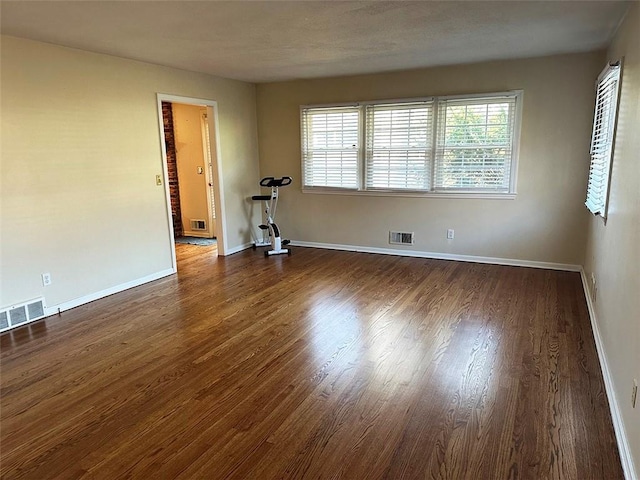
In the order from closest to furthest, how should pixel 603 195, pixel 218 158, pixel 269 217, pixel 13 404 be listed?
pixel 13 404 < pixel 603 195 < pixel 218 158 < pixel 269 217

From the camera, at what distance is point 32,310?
3785mm

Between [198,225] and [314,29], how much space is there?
16.0 ft

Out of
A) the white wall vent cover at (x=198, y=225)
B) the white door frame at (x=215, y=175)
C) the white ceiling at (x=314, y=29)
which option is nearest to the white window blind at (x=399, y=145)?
the white ceiling at (x=314, y=29)

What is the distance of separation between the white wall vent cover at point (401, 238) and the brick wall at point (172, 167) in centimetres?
386

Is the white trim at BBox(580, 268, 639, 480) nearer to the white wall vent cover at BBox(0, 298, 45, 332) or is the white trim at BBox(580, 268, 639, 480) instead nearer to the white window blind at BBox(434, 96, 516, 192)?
the white window blind at BBox(434, 96, 516, 192)

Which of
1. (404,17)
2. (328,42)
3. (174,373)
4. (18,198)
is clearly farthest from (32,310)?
(404,17)

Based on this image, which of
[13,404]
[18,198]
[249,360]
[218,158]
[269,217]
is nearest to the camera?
[13,404]

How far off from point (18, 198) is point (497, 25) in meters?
4.25

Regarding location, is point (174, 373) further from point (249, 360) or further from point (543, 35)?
point (543, 35)

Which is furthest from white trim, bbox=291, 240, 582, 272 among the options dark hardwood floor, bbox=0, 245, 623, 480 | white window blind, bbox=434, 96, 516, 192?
white window blind, bbox=434, 96, 516, 192

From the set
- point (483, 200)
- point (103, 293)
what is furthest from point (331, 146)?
point (103, 293)

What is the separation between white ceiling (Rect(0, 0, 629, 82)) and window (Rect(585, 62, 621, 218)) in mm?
432

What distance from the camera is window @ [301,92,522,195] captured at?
5039 millimetres

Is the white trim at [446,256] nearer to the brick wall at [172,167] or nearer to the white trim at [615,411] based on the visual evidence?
the white trim at [615,411]
